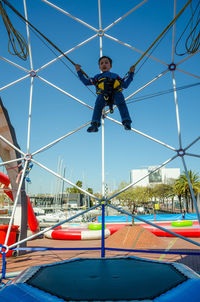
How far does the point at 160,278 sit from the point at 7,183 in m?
9.95

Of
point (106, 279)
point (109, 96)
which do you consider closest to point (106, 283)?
point (106, 279)

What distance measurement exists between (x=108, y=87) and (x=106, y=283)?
338 centimetres

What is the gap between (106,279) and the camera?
2.60 meters

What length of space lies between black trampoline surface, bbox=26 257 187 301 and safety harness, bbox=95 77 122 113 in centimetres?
299

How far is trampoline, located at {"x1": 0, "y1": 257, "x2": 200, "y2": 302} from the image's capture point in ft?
6.81

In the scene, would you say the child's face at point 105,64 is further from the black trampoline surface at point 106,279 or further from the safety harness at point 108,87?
the black trampoline surface at point 106,279

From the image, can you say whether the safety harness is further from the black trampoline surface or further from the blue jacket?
the black trampoline surface

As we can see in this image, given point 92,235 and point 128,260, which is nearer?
point 128,260

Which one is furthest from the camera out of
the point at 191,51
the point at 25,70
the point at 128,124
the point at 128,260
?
the point at 25,70

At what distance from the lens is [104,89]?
456 cm

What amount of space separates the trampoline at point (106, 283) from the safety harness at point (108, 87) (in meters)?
3.01

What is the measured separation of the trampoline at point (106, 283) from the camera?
81.7 inches

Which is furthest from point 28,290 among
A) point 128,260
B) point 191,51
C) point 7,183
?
point 7,183

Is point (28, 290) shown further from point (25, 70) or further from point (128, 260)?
point (25, 70)
